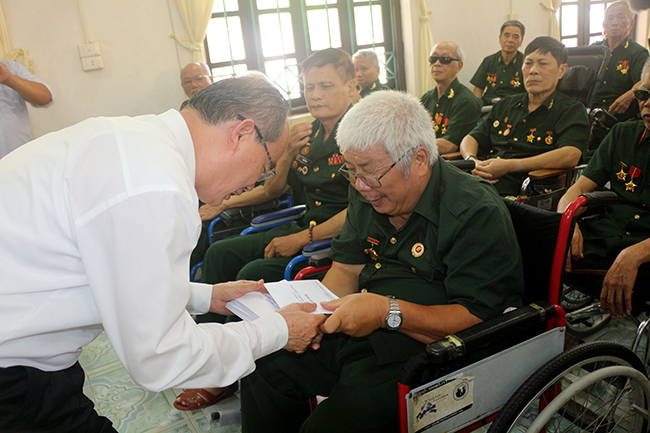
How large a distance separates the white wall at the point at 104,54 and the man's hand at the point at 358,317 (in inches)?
158

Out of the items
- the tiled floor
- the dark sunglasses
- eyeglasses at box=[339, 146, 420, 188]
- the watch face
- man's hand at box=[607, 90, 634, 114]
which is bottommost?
the tiled floor

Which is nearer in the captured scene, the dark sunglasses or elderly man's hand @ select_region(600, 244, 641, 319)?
elderly man's hand @ select_region(600, 244, 641, 319)

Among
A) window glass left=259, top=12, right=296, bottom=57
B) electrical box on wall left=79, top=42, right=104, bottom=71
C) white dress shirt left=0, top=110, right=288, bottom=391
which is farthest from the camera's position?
window glass left=259, top=12, right=296, bottom=57

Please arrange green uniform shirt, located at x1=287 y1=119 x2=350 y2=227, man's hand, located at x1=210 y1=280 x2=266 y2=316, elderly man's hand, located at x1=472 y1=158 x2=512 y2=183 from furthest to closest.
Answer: elderly man's hand, located at x1=472 y1=158 x2=512 y2=183, green uniform shirt, located at x1=287 y1=119 x2=350 y2=227, man's hand, located at x1=210 y1=280 x2=266 y2=316

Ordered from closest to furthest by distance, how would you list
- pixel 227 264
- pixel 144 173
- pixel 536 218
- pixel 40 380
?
pixel 144 173 → pixel 40 380 → pixel 536 218 → pixel 227 264

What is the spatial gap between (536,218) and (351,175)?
0.57 m

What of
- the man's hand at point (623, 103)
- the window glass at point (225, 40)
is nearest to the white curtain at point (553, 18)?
the man's hand at point (623, 103)

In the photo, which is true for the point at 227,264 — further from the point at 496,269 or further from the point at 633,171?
the point at 633,171

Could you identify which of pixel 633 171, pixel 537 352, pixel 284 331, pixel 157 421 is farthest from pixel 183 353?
pixel 633 171

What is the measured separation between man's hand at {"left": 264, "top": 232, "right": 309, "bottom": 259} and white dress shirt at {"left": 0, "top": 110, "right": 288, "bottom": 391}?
1.24m

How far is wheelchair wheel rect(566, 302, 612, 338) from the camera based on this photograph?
2061 mm

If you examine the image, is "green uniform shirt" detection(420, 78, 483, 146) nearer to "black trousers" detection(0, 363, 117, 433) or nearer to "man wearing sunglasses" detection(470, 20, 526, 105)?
"man wearing sunglasses" detection(470, 20, 526, 105)

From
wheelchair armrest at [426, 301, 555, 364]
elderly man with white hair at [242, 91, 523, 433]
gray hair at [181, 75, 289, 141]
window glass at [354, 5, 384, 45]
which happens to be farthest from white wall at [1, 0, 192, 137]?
wheelchair armrest at [426, 301, 555, 364]

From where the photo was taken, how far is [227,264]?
89.6 inches
